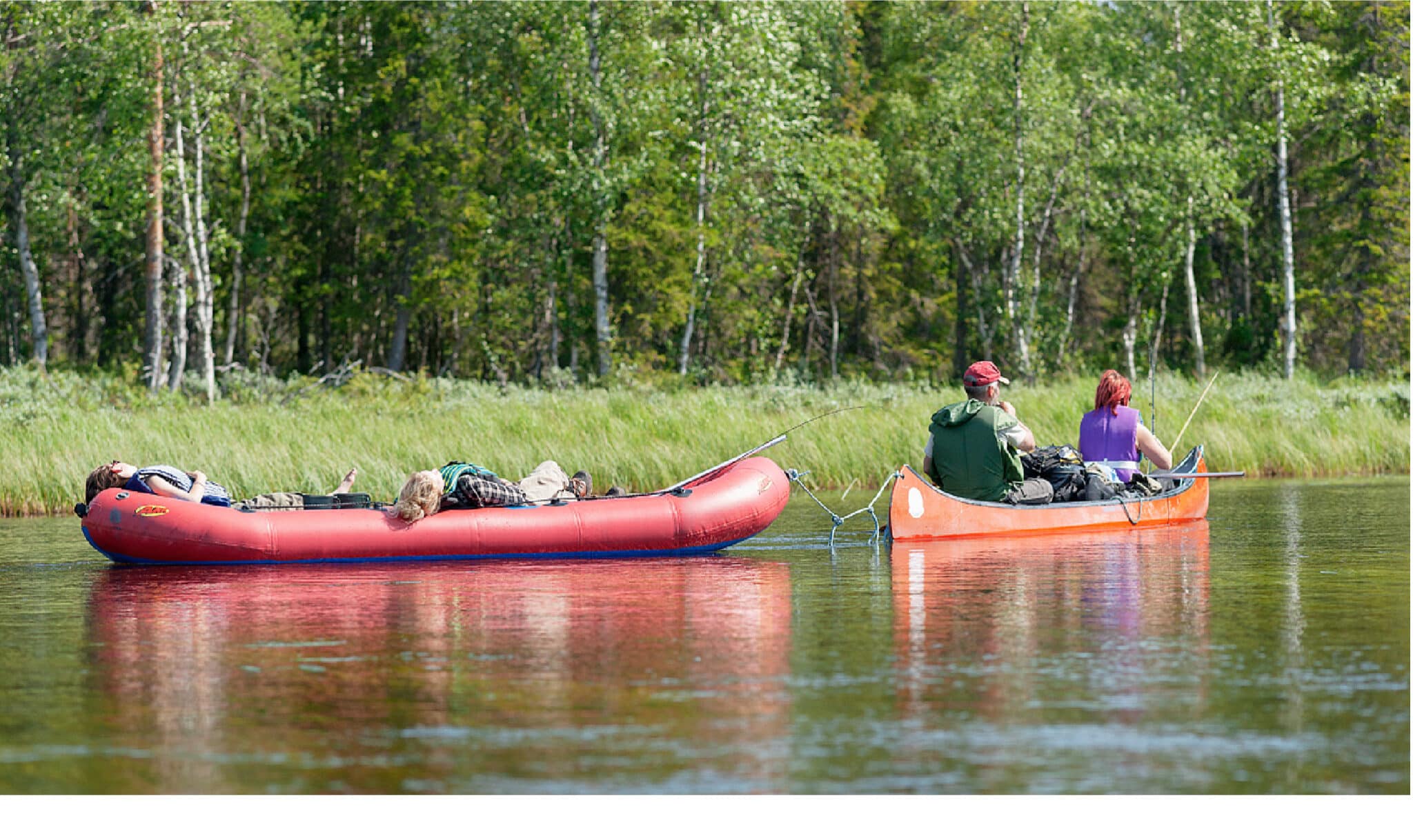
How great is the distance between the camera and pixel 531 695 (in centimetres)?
730

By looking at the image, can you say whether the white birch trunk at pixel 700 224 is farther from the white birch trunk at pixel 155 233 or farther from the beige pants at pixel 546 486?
the beige pants at pixel 546 486

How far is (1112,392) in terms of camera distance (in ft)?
46.1

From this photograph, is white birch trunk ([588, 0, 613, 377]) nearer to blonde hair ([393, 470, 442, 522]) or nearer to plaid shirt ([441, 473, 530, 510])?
plaid shirt ([441, 473, 530, 510])

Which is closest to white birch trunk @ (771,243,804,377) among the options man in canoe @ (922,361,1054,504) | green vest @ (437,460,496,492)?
man in canoe @ (922,361,1054,504)

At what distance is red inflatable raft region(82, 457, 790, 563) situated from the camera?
A: 1260 centimetres

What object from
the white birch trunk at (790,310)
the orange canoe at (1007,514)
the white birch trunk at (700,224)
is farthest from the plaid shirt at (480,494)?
the white birch trunk at (790,310)

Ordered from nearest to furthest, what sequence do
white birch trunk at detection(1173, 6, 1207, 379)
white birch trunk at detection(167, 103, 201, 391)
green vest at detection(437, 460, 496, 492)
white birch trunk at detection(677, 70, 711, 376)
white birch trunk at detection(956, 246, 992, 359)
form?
green vest at detection(437, 460, 496, 492), white birch trunk at detection(167, 103, 201, 391), white birch trunk at detection(677, 70, 711, 376), white birch trunk at detection(1173, 6, 1207, 379), white birch trunk at detection(956, 246, 992, 359)

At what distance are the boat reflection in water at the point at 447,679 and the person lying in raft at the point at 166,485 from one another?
3.52 feet

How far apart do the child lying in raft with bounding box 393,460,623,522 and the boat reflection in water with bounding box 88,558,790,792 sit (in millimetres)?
976

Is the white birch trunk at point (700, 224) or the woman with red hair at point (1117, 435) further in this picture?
the white birch trunk at point (700, 224)

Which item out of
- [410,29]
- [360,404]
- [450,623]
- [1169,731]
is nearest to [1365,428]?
[360,404]

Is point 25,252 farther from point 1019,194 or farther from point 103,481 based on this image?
point 103,481

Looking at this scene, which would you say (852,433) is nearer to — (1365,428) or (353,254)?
(1365,428)

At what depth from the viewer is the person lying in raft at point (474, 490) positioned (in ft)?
41.4
